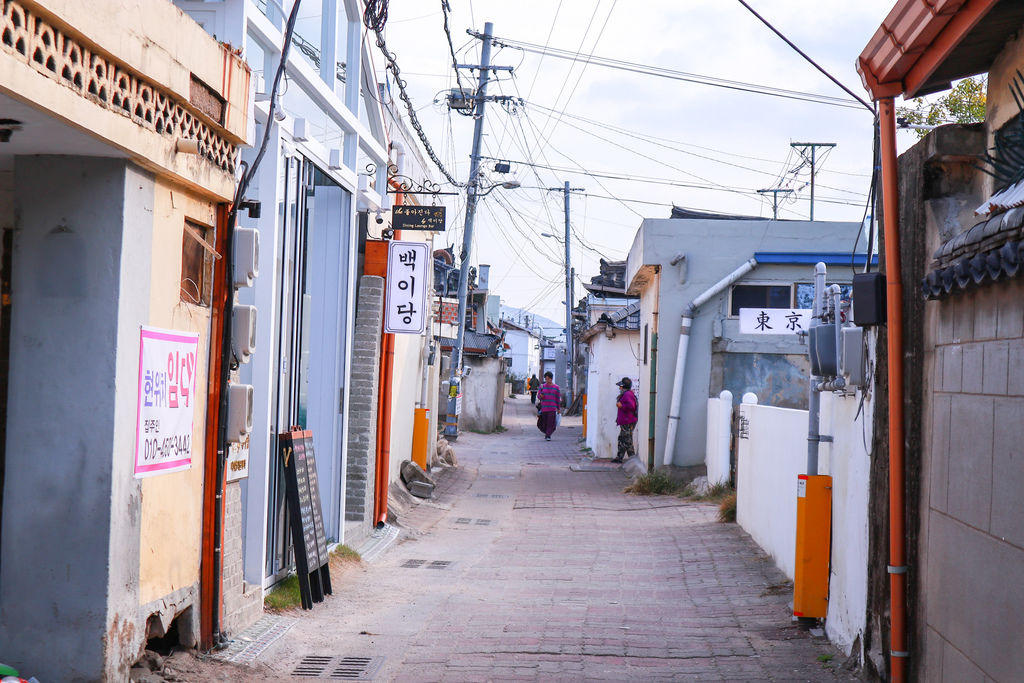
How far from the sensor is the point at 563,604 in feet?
29.2

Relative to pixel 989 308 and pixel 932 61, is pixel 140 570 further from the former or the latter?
pixel 932 61

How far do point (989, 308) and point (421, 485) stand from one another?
497 inches

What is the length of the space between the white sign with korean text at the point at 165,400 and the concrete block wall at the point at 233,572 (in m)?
0.83

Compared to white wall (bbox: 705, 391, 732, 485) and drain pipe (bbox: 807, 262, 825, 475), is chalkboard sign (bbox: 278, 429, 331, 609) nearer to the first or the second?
drain pipe (bbox: 807, 262, 825, 475)

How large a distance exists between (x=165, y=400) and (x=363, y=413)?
6.06 meters

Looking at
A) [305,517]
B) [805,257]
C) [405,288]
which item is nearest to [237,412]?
[305,517]

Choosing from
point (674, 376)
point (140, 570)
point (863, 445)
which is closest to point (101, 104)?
point (140, 570)

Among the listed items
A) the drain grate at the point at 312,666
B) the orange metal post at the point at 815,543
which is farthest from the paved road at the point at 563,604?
the orange metal post at the point at 815,543

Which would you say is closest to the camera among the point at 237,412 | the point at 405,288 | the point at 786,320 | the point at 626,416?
the point at 237,412

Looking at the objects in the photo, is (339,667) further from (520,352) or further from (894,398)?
(520,352)

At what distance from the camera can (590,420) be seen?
100ft

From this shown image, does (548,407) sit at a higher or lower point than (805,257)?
lower

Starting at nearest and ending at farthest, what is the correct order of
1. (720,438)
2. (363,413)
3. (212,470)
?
(212,470) → (363,413) → (720,438)

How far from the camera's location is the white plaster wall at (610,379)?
26.1m
